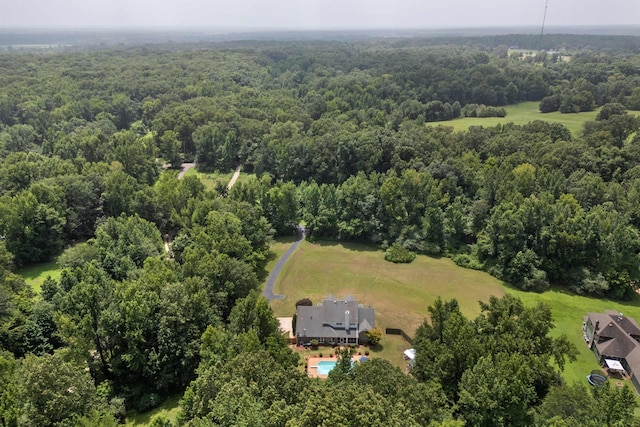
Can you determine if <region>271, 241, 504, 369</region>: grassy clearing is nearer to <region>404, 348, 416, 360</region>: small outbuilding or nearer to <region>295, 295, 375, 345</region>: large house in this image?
<region>404, 348, 416, 360</region>: small outbuilding

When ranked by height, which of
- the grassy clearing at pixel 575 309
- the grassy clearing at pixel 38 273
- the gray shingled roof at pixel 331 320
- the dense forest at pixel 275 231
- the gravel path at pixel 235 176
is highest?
the dense forest at pixel 275 231

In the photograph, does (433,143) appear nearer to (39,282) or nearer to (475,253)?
(475,253)

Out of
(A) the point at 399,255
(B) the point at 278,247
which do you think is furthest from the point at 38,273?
(A) the point at 399,255

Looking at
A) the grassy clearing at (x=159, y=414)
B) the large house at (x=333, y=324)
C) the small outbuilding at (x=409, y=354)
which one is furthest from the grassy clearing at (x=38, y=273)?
the small outbuilding at (x=409, y=354)

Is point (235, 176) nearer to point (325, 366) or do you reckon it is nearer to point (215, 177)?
point (215, 177)

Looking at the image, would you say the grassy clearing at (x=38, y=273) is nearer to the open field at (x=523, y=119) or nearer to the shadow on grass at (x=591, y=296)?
the shadow on grass at (x=591, y=296)

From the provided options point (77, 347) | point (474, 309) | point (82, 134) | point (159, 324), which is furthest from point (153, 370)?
point (82, 134)
